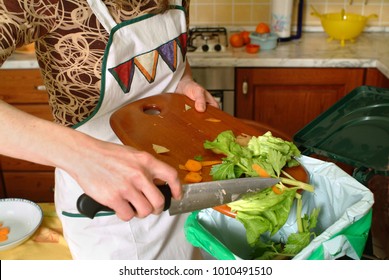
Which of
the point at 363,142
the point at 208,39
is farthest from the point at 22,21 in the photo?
the point at 208,39

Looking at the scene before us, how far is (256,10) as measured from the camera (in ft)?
7.61

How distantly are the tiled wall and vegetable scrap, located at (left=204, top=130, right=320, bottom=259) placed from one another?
1.56m

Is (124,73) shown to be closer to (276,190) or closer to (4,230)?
(276,190)

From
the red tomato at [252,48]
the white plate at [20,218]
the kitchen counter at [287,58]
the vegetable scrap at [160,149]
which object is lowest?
the white plate at [20,218]

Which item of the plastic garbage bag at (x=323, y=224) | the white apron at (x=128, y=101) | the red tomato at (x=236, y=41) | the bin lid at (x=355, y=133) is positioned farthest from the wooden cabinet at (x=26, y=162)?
the plastic garbage bag at (x=323, y=224)

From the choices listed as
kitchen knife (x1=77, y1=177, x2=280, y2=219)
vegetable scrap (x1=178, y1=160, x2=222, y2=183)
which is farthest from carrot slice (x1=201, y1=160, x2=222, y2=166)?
kitchen knife (x1=77, y1=177, x2=280, y2=219)

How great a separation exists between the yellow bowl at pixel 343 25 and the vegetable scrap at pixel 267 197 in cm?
140

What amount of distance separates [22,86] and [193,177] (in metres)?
1.40

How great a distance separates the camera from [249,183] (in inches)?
29.8

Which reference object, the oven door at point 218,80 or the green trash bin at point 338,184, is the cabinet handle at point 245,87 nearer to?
the oven door at point 218,80

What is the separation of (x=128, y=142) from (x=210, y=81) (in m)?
1.08

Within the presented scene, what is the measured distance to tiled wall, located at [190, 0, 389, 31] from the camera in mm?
2297

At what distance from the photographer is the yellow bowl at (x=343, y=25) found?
210cm

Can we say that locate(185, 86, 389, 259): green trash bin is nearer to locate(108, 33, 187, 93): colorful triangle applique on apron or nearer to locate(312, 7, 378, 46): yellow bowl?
locate(108, 33, 187, 93): colorful triangle applique on apron
